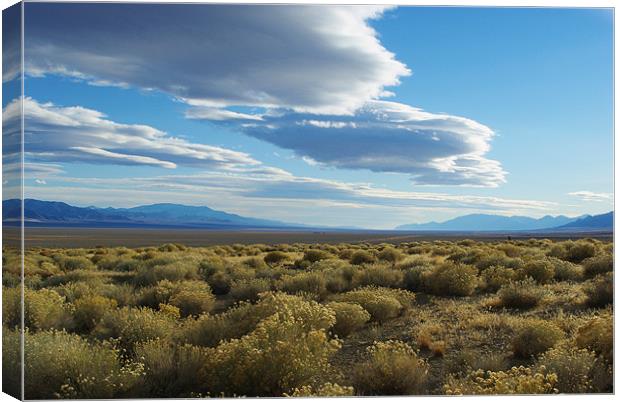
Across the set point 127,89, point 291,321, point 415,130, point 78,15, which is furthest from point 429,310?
point 78,15

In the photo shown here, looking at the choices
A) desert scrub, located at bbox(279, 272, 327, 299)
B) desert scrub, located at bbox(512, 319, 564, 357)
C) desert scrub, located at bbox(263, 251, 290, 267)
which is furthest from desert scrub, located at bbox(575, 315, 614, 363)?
desert scrub, located at bbox(263, 251, 290, 267)

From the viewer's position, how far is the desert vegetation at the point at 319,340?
24.2ft

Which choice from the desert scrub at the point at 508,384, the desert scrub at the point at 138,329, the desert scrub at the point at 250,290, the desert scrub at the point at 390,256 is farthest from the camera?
the desert scrub at the point at 390,256

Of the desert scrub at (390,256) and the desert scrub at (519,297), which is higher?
the desert scrub at (390,256)

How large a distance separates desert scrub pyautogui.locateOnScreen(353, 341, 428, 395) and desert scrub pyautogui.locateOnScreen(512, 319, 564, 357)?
162 cm

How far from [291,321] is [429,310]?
13.6 ft

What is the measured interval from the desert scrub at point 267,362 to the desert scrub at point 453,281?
17.8 ft

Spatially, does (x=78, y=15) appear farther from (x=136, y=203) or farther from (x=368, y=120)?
(x=368, y=120)

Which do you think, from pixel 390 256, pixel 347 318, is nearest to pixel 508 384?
pixel 347 318

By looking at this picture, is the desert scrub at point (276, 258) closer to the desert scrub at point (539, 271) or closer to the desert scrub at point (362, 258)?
the desert scrub at point (362, 258)

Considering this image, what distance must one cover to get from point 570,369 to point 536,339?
99 centimetres

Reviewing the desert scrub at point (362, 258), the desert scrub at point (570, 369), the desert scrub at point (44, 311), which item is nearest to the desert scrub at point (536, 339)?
the desert scrub at point (570, 369)

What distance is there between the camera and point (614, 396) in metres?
7.89

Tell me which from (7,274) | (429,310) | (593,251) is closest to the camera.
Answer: (7,274)
